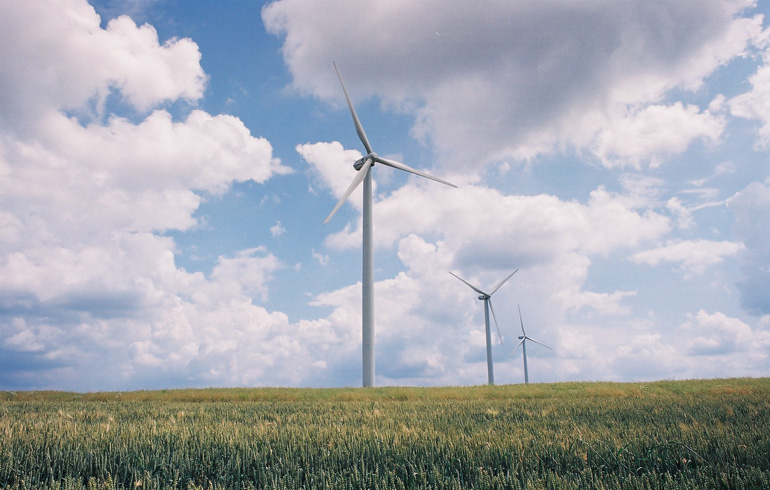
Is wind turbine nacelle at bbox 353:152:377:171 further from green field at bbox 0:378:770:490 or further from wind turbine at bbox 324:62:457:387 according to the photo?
green field at bbox 0:378:770:490

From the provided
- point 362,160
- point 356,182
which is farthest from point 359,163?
point 356,182

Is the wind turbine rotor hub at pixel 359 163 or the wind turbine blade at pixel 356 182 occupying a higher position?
the wind turbine rotor hub at pixel 359 163

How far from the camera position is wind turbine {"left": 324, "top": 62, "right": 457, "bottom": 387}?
4375 cm

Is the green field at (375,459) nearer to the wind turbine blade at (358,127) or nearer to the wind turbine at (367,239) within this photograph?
the wind turbine at (367,239)

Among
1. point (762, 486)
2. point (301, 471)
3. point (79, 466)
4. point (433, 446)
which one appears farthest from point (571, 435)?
point (79, 466)

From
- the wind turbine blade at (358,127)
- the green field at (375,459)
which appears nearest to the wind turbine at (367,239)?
the wind turbine blade at (358,127)

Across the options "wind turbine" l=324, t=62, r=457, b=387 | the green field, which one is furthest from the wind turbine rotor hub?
the green field

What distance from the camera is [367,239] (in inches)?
1842

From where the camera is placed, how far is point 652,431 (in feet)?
29.9

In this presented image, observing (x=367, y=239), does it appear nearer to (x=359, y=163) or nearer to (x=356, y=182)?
(x=356, y=182)

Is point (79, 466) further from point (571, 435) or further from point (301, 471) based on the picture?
point (571, 435)

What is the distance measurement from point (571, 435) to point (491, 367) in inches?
2365

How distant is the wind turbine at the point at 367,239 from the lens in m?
43.8

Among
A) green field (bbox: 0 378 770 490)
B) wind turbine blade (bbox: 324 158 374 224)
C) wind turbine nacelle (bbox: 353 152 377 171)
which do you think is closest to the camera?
green field (bbox: 0 378 770 490)
